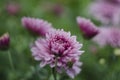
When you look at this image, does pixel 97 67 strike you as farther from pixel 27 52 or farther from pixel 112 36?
pixel 27 52

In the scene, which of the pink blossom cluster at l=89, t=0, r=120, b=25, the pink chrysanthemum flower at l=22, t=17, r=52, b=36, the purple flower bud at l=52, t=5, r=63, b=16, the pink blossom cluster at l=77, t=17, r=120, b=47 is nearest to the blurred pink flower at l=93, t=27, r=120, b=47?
the pink blossom cluster at l=77, t=17, r=120, b=47

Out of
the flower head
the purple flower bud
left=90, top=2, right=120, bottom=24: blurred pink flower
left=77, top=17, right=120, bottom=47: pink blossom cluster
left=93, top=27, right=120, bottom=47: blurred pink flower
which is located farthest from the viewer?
the purple flower bud

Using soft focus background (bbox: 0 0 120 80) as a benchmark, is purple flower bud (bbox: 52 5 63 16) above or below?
above

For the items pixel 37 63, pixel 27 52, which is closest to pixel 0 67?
pixel 27 52

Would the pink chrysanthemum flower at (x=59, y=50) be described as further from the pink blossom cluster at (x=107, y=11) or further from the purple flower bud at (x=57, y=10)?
the purple flower bud at (x=57, y=10)

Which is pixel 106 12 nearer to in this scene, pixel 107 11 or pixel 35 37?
pixel 107 11

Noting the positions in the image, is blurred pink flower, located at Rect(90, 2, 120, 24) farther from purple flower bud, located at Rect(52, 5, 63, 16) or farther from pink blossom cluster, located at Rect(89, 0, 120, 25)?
purple flower bud, located at Rect(52, 5, 63, 16)
